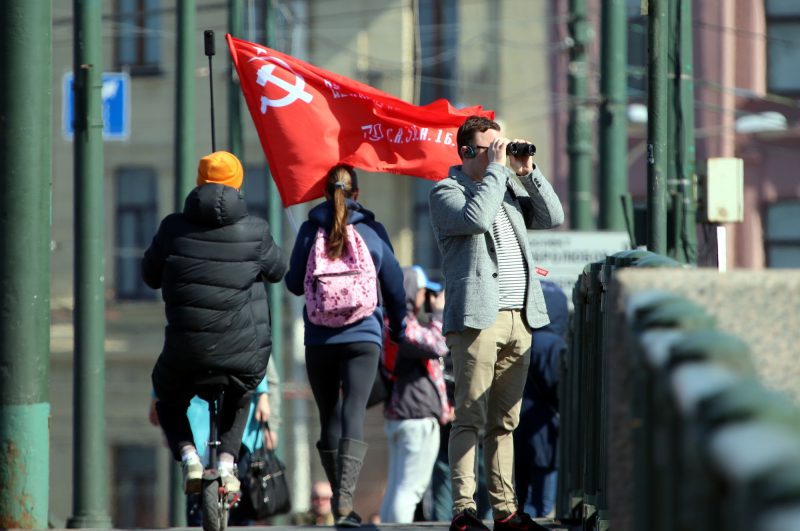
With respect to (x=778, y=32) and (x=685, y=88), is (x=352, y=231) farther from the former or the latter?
(x=778, y=32)

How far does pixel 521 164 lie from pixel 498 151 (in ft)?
0.61

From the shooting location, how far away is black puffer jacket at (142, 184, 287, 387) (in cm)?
741

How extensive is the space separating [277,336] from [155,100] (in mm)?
13685

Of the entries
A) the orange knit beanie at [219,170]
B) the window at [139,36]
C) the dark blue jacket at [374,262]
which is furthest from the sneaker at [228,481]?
the window at [139,36]

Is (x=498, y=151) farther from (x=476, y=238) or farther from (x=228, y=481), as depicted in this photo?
(x=228, y=481)

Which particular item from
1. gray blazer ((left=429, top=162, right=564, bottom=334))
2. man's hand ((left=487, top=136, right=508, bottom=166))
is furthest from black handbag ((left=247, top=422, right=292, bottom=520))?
man's hand ((left=487, top=136, right=508, bottom=166))

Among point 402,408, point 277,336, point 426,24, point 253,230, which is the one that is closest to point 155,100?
point 426,24

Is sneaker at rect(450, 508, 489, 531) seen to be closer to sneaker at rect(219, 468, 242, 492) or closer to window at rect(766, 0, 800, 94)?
sneaker at rect(219, 468, 242, 492)

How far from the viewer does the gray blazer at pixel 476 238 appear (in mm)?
6746

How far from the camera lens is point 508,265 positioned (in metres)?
6.99

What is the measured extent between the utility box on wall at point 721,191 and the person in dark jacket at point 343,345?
557 centimetres

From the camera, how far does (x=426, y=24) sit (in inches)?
1245

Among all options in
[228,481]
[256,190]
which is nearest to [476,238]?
[228,481]

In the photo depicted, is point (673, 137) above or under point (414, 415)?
above
